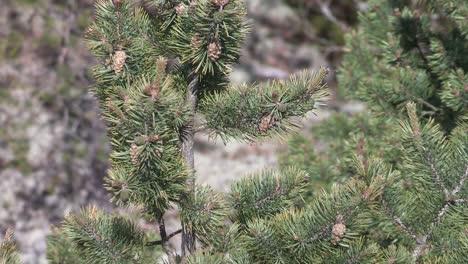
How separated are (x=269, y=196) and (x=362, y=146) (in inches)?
50.0

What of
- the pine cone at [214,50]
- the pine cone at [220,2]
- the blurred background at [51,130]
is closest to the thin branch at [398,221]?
the pine cone at [214,50]

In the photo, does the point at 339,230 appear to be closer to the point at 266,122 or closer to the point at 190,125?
the point at 266,122

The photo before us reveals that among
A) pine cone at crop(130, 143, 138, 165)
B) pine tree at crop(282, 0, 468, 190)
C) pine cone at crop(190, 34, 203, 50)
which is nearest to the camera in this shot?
pine cone at crop(130, 143, 138, 165)

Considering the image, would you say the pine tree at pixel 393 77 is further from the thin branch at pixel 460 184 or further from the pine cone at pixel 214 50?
the pine cone at pixel 214 50

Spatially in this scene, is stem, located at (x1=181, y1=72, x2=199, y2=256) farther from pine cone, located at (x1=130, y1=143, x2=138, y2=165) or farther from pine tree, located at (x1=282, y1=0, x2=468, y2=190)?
pine tree, located at (x1=282, y1=0, x2=468, y2=190)

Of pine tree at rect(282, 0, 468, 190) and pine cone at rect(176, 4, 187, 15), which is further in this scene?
pine tree at rect(282, 0, 468, 190)

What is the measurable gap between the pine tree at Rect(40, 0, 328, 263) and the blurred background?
3.28 meters

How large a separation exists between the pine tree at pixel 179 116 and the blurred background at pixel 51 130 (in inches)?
129

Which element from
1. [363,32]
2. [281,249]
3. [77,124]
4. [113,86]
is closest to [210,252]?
[281,249]

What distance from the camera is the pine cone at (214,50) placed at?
2250 millimetres

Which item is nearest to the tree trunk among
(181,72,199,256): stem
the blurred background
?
(181,72,199,256): stem

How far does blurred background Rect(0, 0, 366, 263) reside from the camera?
6.30 meters

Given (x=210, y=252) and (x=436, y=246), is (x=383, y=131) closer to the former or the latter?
(x=436, y=246)

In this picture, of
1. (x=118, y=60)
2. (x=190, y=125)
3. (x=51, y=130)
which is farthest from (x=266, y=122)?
(x=51, y=130)
